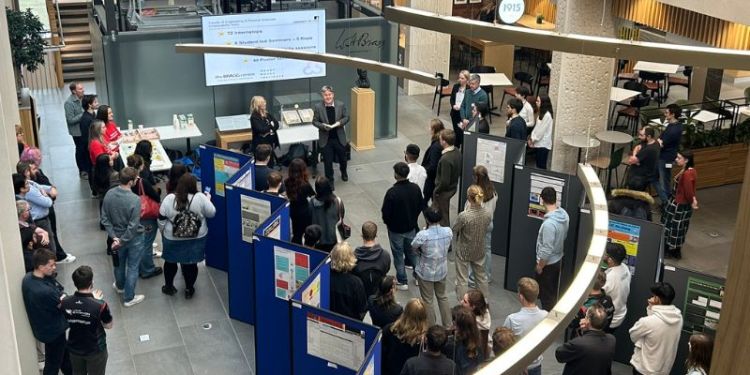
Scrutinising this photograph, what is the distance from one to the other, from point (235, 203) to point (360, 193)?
3.68 meters

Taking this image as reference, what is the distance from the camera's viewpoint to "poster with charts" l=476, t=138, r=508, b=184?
909 cm

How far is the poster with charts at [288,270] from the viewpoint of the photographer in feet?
21.4

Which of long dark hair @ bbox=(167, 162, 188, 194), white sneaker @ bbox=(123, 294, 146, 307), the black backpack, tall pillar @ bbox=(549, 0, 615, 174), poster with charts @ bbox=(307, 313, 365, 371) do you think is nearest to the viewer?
poster with charts @ bbox=(307, 313, 365, 371)

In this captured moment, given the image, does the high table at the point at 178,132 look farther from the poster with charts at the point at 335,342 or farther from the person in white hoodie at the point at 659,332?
the person in white hoodie at the point at 659,332

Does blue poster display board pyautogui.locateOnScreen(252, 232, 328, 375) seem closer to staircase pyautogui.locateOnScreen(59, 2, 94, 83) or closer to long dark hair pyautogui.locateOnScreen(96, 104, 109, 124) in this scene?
long dark hair pyautogui.locateOnScreen(96, 104, 109, 124)

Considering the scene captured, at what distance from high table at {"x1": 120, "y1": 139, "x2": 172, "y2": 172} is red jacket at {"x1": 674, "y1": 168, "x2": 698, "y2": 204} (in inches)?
235

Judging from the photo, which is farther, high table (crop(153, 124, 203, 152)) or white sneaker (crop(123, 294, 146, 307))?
high table (crop(153, 124, 203, 152))

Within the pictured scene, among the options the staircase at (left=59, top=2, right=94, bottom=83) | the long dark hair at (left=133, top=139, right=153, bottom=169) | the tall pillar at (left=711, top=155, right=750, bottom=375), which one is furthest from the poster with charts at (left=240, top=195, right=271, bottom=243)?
the staircase at (left=59, top=2, right=94, bottom=83)

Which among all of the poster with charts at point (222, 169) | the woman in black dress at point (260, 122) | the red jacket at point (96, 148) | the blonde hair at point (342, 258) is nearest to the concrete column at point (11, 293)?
Result: the blonde hair at point (342, 258)

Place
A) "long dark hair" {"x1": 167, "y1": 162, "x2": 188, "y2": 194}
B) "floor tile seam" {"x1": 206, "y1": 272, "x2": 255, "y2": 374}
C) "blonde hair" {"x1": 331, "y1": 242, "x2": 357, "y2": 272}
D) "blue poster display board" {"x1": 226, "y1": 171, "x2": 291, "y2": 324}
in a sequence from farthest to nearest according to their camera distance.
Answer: "long dark hair" {"x1": 167, "y1": 162, "x2": 188, "y2": 194}, "blue poster display board" {"x1": 226, "y1": 171, "x2": 291, "y2": 324}, "floor tile seam" {"x1": 206, "y1": 272, "x2": 255, "y2": 374}, "blonde hair" {"x1": 331, "y1": 242, "x2": 357, "y2": 272}

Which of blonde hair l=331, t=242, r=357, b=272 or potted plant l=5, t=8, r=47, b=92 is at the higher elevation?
potted plant l=5, t=8, r=47, b=92

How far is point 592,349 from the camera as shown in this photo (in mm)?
5828

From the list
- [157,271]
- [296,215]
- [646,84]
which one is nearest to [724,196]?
[646,84]

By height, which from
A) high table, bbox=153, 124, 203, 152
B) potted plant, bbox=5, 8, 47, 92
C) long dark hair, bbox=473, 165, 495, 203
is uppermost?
potted plant, bbox=5, 8, 47, 92
